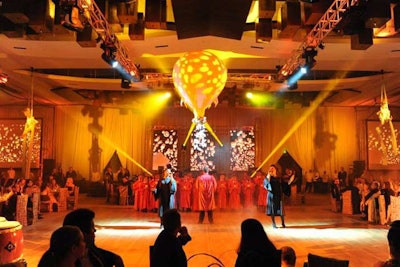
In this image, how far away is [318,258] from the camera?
2623 mm

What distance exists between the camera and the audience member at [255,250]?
2012mm

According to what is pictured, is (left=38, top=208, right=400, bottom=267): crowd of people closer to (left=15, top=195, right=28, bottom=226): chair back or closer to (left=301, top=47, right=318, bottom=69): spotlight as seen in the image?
(left=301, top=47, right=318, bottom=69): spotlight

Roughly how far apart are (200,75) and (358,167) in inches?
440

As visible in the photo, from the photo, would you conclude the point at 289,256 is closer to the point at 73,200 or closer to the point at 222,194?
the point at 222,194

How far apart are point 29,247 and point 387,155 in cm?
1333

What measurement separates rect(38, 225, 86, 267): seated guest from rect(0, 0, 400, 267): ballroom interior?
11.2 feet

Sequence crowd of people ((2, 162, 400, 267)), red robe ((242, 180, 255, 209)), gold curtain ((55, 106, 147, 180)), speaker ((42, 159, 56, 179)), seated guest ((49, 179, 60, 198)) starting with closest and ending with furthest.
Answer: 1. crowd of people ((2, 162, 400, 267))
2. seated guest ((49, 179, 60, 198))
3. red robe ((242, 180, 255, 209))
4. speaker ((42, 159, 56, 179))
5. gold curtain ((55, 106, 147, 180))

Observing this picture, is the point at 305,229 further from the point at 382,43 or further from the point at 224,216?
the point at 382,43

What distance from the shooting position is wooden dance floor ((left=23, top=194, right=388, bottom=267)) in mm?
5359

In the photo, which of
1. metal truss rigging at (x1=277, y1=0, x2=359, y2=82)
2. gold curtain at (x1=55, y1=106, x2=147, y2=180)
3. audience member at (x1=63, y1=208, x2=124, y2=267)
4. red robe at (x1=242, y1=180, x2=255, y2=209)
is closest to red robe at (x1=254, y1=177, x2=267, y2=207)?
red robe at (x1=242, y1=180, x2=255, y2=209)

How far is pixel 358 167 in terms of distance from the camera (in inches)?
556

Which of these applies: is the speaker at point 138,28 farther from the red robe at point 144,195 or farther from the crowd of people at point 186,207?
the red robe at point 144,195

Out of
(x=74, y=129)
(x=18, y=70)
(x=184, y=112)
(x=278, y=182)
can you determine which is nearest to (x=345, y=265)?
(x=278, y=182)

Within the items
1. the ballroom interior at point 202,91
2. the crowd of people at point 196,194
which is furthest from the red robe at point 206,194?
the crowd of people at point 196,194
